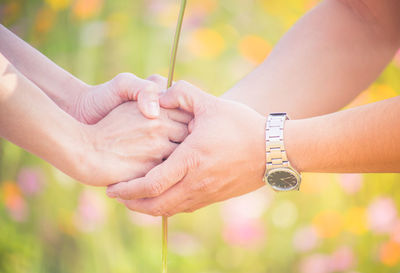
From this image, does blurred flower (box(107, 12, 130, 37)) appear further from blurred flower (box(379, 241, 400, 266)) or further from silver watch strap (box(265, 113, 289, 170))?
blurred flower (box(379, 241, 400, 266))

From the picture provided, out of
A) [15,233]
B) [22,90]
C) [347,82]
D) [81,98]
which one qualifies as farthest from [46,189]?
[347,82]

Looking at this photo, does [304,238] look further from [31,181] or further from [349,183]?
[31,181]

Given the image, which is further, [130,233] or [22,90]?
[130,233]

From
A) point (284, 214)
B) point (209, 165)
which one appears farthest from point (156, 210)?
point (284, 214)

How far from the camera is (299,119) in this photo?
3.64 feet

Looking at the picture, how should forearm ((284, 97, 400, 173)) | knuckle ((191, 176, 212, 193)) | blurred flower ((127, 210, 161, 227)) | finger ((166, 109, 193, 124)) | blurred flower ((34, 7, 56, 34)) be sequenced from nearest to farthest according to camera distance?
forearm ((284, 97, 400, 173)) < knuckle ((191, 176, 212, 193)) < finger ((166, 109, 193, 124)) < blurred flower ((127, 210, 161, 227)) < blurred flower ((34, 7, 56, 34))

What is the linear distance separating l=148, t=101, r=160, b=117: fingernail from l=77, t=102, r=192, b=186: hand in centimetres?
2

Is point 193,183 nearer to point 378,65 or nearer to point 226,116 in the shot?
point 226,116

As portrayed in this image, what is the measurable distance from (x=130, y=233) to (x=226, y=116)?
0.62 metres

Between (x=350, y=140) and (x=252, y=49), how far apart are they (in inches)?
24.9

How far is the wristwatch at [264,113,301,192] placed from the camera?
38.1 inches

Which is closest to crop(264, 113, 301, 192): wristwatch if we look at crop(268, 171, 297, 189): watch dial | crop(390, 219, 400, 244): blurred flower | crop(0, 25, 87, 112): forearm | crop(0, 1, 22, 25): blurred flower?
crop(268, 171, 297, 189): watch dial

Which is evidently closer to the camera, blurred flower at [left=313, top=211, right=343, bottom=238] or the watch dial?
the watch dial

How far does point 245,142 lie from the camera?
3.26 ft
